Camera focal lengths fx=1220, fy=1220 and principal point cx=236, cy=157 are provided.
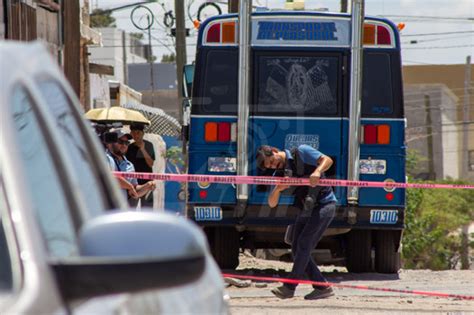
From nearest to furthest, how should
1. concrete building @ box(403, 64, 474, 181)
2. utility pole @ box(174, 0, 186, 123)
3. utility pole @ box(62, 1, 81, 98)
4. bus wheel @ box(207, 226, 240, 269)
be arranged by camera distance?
bus wheel @ box(207, 226, 240, 269), utility pole @ box(62, 1, 81, 98), utility pole @ box(174, 0, 186, 123), concrete building @ box(403, 64, 474, 181)

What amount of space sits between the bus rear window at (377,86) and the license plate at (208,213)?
187cm

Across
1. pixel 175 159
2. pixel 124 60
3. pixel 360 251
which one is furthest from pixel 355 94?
pixel 124 60

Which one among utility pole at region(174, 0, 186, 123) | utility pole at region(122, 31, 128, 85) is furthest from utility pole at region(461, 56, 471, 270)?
utility pole at region(174, 0, 186, 123)

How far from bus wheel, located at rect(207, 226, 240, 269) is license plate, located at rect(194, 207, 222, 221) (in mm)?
495

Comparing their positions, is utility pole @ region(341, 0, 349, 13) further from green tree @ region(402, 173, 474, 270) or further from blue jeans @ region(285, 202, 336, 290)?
blue jeans @ region(285, 202, 336, 290)

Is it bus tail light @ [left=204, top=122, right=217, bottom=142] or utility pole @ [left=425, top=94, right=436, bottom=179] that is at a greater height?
bus tail light @ [left=204, top=122, right=217, bottom=142]

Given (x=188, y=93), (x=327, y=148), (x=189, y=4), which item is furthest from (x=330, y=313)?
(x=189, y=4)

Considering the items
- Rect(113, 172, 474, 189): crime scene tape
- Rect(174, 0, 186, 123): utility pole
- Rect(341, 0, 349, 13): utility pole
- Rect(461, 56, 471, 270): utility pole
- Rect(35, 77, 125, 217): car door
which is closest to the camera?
Rect(35, 77, 125, 217): car door

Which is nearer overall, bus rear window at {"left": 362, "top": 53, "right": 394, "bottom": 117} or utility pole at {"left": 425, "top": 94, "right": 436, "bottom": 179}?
bus rear window at {"left": 362, "top": 53, "right": 394, "bottom": 117}

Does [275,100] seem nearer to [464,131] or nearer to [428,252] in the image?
[428,252]

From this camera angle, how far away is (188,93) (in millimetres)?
13766

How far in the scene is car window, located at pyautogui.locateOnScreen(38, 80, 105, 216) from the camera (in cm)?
282

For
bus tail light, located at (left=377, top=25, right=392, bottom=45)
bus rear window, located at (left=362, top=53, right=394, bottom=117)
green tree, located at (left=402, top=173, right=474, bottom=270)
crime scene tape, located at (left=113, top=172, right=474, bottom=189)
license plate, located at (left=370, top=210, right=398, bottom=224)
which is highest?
bus tail light, located at (left=377, top=25, right=392, bottom=45)

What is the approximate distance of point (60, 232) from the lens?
256 cm
